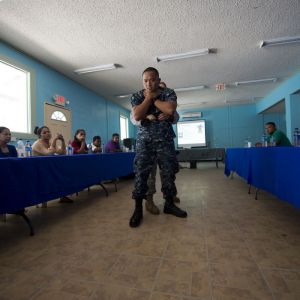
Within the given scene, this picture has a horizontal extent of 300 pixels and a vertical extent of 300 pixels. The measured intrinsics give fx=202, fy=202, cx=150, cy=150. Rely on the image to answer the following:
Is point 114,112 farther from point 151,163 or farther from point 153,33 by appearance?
point 151,163

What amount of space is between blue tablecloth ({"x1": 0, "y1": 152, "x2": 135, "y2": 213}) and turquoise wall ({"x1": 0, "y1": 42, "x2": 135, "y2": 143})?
95.1 inches

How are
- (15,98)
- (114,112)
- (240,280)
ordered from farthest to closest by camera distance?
(114,112) < (15,98) < (240,280)

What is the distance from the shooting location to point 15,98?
3594 mm

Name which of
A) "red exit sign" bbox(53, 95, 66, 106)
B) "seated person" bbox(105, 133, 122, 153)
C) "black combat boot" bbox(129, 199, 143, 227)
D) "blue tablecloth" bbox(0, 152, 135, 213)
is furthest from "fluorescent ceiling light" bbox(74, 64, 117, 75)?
"black combat boot" bbox(129, 199, 143, 227)

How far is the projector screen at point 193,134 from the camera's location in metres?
9.27

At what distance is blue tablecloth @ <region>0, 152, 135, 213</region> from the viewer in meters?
1.33

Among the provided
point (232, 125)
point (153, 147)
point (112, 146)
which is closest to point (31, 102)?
point (112, 146)

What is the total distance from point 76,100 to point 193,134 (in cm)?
559

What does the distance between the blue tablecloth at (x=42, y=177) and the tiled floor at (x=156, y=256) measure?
27 centimetres

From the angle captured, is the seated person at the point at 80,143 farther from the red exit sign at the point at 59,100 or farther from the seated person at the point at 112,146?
the red exit sign at the point at 59,100

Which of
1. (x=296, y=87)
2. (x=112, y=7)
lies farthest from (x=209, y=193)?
(x=296, y=87)

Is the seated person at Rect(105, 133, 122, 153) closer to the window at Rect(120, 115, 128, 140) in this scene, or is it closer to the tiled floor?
the tiled floor

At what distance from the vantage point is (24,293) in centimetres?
85

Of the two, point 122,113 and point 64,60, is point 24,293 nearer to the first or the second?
point 64,60
